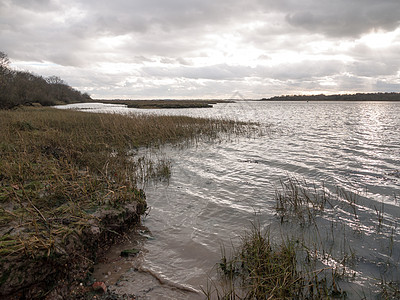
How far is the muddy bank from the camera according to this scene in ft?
9.71

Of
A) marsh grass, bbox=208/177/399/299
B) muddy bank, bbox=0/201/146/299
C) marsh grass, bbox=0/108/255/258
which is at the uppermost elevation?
marsh grass, bbox=0/108/255/258

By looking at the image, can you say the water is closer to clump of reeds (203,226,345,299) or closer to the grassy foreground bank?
clump of reeds (203,226,345,299)

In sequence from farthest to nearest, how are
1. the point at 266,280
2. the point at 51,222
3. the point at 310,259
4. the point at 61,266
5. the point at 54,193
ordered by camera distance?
the point at 54,193 → the point at 310,259 → the point at 51,222 → the point at 266,280 → the point at 61,266

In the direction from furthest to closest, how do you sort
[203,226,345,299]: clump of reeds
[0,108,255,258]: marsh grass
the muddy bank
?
[0,108,255,258]: marsh grass, [203,226,345,299]: clump of reeds, the muddy bank

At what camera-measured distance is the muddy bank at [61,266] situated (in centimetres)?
296

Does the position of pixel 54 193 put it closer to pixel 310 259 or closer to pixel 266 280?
pixel 266 280

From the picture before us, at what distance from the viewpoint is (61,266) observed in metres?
3.42

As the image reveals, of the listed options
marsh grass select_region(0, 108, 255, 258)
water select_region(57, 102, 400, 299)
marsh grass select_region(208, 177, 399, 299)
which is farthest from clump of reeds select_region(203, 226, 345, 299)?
marsh grass select_region(0, 108, 255, 258)

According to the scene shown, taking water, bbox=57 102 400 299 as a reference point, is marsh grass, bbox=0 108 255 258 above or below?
above

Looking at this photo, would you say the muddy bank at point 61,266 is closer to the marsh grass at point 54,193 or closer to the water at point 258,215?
the marsh grass at point 54,193

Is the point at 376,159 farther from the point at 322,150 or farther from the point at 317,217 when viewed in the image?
the point at 317,217

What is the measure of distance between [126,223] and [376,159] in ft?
43.0

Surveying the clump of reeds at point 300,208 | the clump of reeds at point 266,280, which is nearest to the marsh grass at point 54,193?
the clump of reeds at point 266,280

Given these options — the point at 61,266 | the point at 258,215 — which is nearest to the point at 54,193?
the point at 61,266
